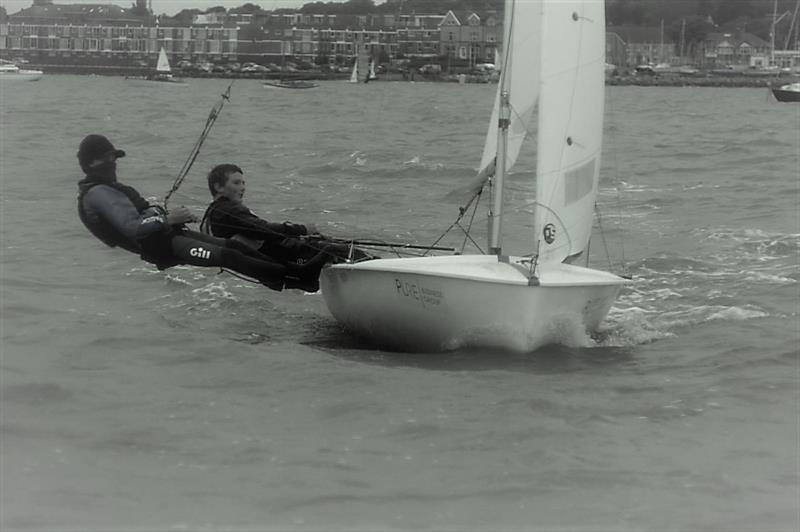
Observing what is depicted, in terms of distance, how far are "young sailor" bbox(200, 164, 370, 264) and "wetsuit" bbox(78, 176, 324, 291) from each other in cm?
15

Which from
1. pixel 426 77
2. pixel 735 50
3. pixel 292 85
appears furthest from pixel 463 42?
pixel 735 50

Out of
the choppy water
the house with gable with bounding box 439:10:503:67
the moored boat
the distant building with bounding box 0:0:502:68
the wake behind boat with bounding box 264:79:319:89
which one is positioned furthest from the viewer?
the distant building with bounding box 0:0:502:68

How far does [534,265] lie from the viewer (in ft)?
21.4

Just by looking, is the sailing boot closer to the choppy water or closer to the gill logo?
the choppy water

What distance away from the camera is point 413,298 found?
21.7 ft

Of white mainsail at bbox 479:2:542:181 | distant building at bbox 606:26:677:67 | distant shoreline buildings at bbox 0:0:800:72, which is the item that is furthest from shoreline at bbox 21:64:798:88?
white mainsail at bbox 479:2:542:181

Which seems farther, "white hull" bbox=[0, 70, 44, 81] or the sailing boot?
"white hull" bbox=[0, 70, 44, 81]

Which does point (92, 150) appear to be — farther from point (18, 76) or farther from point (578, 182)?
point (18, 76)

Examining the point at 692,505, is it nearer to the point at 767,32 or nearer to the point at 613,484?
the point at 613,484

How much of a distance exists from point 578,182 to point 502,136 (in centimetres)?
51

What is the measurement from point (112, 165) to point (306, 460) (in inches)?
109

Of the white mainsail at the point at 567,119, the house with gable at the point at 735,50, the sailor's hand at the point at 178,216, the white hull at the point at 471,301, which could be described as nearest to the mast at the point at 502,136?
the white mainsail at the point at 567,119

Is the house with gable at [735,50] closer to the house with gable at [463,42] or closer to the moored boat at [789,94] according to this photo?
the house with gable at [463,42]

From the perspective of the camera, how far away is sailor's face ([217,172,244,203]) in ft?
24.2
